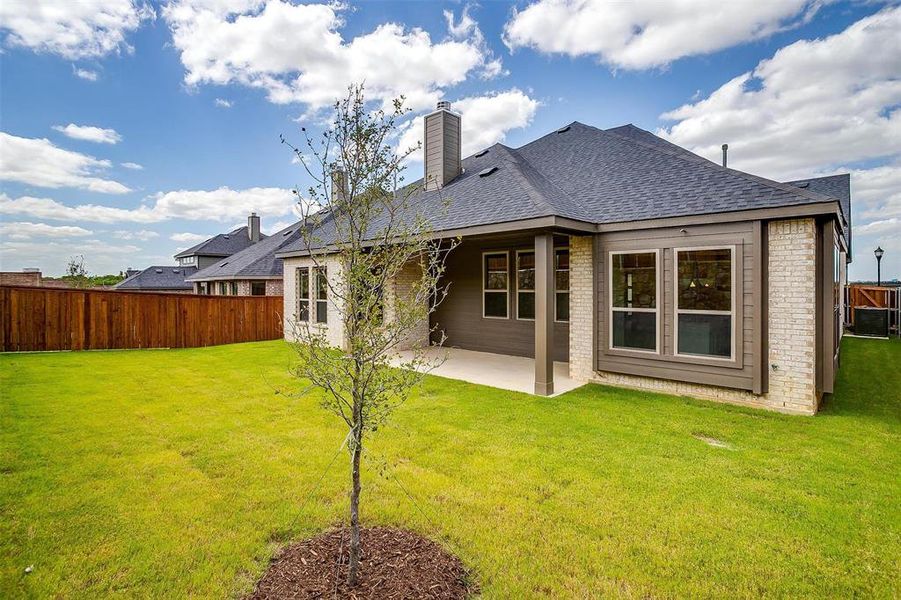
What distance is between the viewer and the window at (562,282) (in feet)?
30.7

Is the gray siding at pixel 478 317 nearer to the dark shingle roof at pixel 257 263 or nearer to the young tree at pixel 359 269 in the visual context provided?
the young tree at pixel 359 269

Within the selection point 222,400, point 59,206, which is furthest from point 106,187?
point 222,400

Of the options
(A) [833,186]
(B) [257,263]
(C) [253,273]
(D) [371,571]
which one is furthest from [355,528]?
(B) [257,263]

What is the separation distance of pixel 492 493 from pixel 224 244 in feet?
106

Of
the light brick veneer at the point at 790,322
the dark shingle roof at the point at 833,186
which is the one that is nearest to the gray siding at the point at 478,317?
the light brick veneer at the point at 790,322

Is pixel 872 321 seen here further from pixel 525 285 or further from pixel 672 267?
pixel 672 267

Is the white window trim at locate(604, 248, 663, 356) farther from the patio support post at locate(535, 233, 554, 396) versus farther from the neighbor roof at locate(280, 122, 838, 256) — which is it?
the patio support post at locate(535, 233, 554, 396)

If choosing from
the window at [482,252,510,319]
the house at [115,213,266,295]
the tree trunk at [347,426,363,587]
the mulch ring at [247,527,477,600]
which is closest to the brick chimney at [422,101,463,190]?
the window at [482,252,510,319]

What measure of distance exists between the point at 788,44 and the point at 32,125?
21184 millimetres

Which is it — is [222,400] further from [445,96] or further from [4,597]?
[445,96]

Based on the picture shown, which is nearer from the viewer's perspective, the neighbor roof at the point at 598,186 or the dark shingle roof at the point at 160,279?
the neighbor roof at the point at 598,186

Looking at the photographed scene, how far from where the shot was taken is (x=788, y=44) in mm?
10398

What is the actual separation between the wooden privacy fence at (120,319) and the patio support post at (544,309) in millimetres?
6714

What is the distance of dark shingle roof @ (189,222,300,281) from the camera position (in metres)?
19.6
